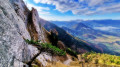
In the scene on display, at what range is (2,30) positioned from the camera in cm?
943

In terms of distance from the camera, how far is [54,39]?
6538cm

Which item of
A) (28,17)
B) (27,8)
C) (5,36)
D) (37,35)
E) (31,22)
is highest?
(27,8)

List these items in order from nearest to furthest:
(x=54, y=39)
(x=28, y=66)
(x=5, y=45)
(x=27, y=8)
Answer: (x=5, y=45), (x=28, y=66), (x=27, y=8), (x=54, y=39)

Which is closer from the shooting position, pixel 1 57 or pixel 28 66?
pixel 1 57

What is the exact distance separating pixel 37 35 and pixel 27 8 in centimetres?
1763

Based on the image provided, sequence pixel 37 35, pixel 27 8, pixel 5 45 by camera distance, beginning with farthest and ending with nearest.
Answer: pixel 27 8
pixel 37 35
pixel 5 45

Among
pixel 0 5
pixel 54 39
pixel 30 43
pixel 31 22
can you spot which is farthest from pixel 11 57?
pixel 54 39

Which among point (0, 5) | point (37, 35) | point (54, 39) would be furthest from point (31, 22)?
point (0, 5)

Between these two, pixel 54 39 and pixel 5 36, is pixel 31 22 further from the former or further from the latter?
pixel 5 36

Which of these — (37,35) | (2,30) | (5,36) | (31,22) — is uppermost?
(31,22)

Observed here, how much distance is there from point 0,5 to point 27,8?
3926cm

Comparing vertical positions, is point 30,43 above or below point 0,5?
below

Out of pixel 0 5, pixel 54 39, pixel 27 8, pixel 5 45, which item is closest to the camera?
pixel 5 45

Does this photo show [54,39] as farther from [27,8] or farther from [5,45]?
[5,45]
